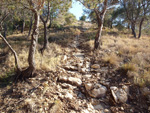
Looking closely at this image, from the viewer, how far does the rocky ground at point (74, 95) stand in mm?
2387

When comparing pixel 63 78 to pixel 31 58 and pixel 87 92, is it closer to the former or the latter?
pixel 87 92

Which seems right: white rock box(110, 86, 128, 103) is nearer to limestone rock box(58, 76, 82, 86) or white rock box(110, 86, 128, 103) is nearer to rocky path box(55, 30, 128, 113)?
rocky path box(55, 30, 128, 113)

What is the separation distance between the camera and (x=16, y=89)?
9.58ft

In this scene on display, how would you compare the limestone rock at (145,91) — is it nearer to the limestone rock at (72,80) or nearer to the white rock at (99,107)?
the white rock at (99,107)

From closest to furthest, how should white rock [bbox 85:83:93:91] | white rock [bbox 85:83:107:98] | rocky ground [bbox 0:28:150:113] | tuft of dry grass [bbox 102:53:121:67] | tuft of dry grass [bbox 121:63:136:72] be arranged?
rocky ground [bbox 0:28:150:113] → white rock [bbox 85:83:107:98] → white rock [bbox 85:83:93:91] → tuft of dry grass [bbox 121:63:136:72] → tuft of dry grass [bbox 102:53:121:67]

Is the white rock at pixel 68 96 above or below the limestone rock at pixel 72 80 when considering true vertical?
below

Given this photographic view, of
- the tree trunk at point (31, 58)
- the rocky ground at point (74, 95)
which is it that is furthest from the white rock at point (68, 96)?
the tree trunk at point (31, 58)

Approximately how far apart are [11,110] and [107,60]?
4.22 m

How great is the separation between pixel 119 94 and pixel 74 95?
4.81ft

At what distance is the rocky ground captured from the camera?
94.0 inches

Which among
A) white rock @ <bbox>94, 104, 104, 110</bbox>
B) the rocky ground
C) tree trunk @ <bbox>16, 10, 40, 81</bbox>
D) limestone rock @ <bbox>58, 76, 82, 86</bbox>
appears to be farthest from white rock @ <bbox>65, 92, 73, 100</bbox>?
tree trunk @ <bbox>16, 10, 40, 81</bbox>

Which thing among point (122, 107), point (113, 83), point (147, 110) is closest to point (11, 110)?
point (122, 107)

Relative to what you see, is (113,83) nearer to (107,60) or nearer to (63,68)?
(107,60)

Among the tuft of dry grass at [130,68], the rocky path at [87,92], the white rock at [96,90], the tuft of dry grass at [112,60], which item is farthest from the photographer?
the tuft of dry grass at [112,60]
